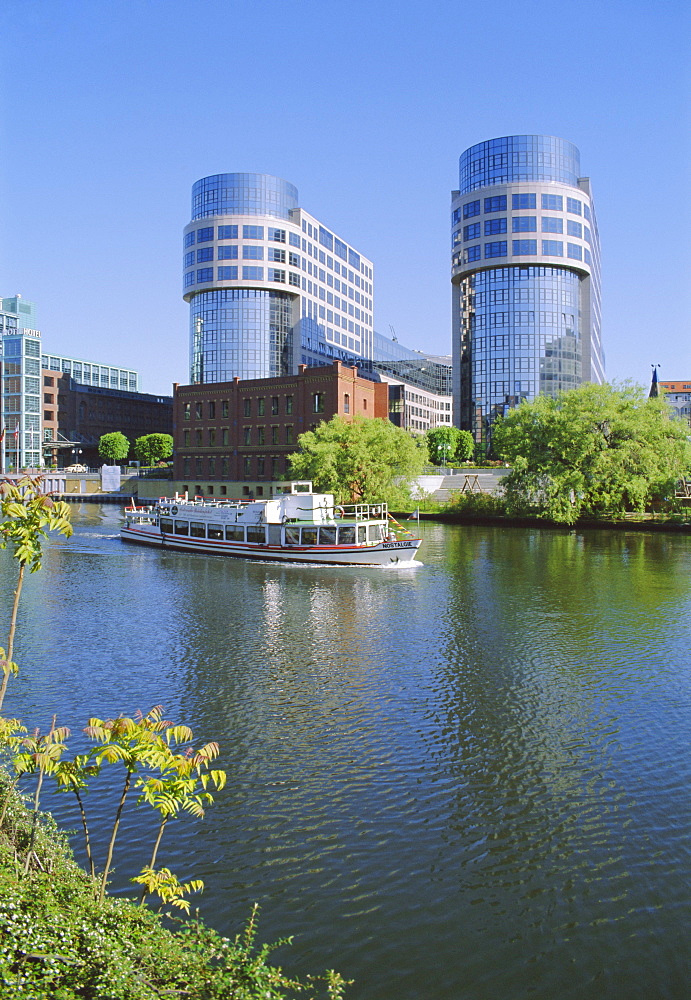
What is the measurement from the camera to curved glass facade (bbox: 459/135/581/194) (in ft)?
488

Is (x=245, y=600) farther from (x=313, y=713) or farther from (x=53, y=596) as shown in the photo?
(x=313, y=713)

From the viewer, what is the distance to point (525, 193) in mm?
147125

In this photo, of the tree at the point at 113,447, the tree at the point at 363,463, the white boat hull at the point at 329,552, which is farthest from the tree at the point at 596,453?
the tree at the point at 113,447

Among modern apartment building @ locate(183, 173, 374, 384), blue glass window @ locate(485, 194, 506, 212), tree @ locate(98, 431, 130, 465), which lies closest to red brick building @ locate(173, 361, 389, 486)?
modern apartment building @ locate(183, 173, 374, 384)

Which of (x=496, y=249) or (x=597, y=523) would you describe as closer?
(x=597, y=523)

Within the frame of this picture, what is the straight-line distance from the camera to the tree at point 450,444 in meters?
136

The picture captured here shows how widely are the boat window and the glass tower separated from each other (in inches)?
3955

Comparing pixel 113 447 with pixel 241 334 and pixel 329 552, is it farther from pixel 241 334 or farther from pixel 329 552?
pixel 329 552

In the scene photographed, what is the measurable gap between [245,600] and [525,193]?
133 meters

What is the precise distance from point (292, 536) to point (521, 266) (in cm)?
11314

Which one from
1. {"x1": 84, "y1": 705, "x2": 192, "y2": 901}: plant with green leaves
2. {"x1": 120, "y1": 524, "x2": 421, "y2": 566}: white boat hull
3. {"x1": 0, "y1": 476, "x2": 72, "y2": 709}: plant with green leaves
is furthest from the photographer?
{"x1": 120, "y1": 524, "x2": 421, "y2": 566}: white boat hull

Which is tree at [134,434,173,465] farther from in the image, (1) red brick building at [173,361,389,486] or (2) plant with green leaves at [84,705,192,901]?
(2) plant with green leaves at [84,705,192,901]

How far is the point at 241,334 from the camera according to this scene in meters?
154

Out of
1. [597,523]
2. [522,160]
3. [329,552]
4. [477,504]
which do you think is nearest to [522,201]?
[522,160]
